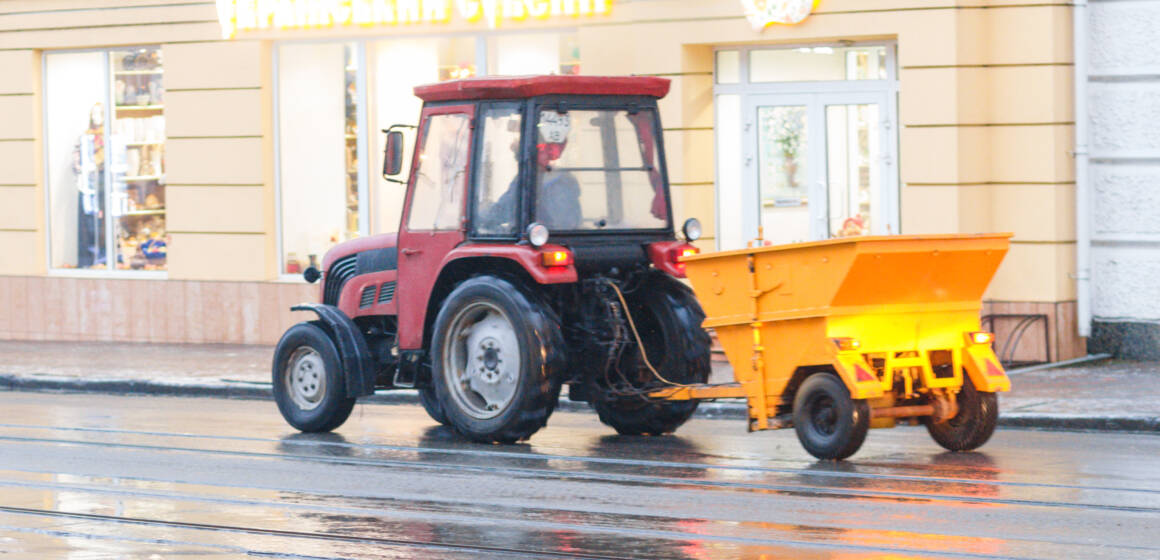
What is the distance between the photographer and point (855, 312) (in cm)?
1104

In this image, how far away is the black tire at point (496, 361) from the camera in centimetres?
1195

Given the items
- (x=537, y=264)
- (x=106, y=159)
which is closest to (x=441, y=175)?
(x=537, y=264)

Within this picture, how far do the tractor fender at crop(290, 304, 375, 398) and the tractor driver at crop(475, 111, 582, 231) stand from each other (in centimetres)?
144

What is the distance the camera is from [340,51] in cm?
2122

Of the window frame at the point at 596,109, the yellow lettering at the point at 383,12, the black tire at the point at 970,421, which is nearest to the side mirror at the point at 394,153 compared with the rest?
the window frame at the point at 596,109

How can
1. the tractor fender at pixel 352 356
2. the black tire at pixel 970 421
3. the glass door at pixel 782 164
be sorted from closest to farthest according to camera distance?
1. the black tire at pixel 970 421
2. the tractor fender at pixel 352 356
3. the glass door at pixel 782 164

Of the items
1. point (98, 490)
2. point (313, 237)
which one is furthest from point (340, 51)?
point (98, 490)

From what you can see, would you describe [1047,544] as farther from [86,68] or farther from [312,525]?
[86,68]

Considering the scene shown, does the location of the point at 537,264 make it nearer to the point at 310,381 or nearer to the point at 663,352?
the point at 663,352

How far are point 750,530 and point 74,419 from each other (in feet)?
25.1

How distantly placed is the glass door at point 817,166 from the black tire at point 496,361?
644cm

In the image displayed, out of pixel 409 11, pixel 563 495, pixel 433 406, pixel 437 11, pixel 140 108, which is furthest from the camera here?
pixel 140 108

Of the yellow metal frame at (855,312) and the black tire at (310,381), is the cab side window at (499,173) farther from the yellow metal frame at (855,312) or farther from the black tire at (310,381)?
the black tire at (310,381)

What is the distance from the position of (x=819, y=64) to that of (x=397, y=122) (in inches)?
197
